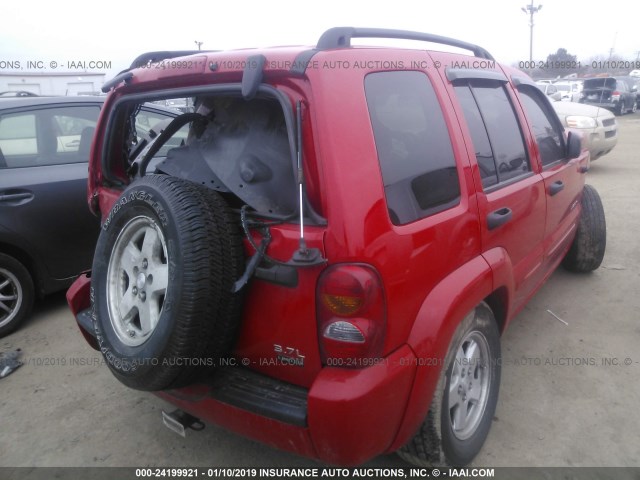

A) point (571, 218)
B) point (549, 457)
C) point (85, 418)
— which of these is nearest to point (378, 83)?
point (549, 457)

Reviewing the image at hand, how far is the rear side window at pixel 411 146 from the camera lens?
1.94 m

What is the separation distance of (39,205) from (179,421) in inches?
89.2

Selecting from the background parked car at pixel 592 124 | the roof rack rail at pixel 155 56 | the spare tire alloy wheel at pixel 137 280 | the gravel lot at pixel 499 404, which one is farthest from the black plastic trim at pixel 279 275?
the background parked car at pixel 592 124

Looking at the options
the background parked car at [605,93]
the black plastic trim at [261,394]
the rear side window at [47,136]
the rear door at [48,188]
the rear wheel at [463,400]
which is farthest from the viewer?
the background parked car at [605,93]

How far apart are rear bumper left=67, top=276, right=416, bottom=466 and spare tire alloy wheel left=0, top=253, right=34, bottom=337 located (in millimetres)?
2373

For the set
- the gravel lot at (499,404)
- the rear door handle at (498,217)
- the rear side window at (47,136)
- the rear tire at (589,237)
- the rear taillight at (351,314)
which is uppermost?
the rear side window at (47,136)

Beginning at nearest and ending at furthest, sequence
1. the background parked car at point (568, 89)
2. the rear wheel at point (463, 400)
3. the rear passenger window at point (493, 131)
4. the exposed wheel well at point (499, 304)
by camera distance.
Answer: the rear wheel at point (463, 400), the rear passenger window at point (493, 131), the exposed wheel well at point (499, 304), the background parked car at point (568, 89)

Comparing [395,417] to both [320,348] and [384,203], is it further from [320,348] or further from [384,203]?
[384,203]

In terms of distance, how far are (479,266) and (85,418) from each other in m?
2.26

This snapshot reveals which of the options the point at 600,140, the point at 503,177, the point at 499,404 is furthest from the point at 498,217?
the point at 600,140

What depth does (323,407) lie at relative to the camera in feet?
5.81

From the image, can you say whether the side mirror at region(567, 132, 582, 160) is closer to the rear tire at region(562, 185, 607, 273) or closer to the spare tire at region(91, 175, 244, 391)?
the rear tire at region(562, 185, 607, 273)

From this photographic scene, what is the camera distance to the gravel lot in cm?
255

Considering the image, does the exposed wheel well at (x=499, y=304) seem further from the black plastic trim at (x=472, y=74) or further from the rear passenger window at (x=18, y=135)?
the rear passenger window at (x=18, y=135)
